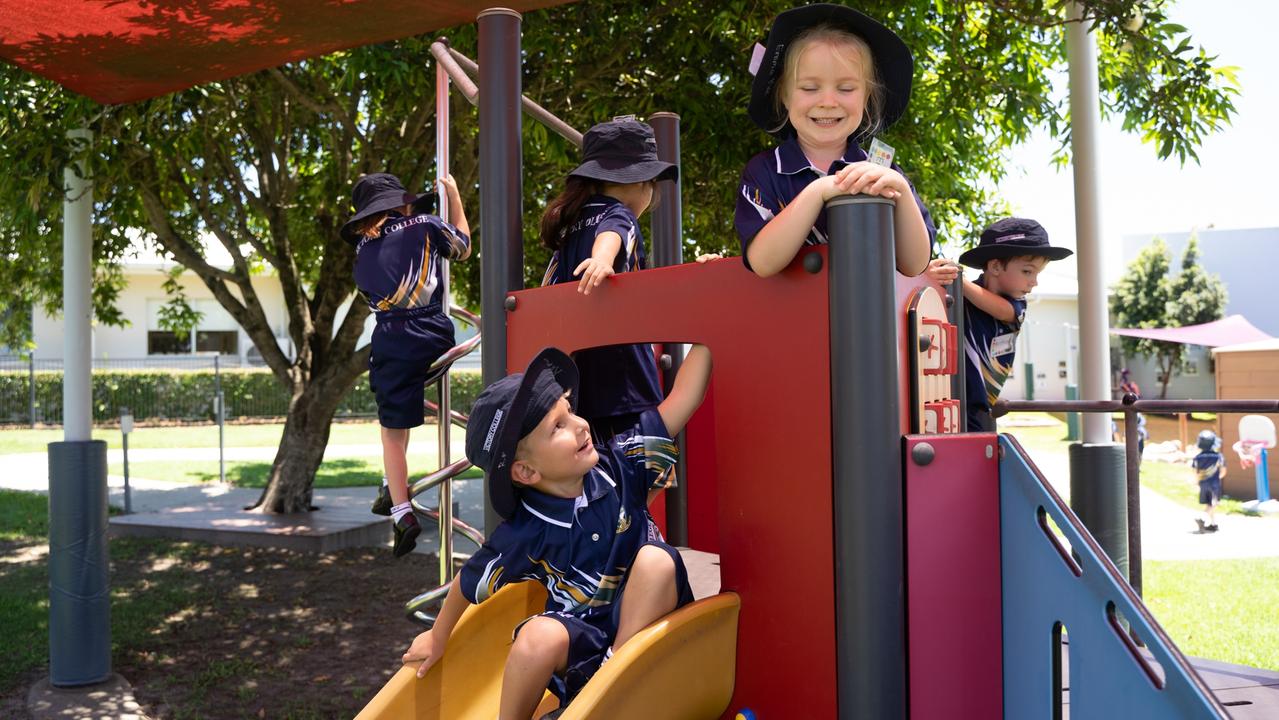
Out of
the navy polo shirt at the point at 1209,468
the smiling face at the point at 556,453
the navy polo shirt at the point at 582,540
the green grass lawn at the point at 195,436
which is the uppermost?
the smiling face at the point at 556,453

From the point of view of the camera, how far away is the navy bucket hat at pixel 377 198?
3.51 metres

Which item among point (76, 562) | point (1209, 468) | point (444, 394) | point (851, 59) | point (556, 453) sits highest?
point (851, 59)

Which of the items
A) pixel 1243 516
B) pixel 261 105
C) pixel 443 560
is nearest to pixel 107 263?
pixel 261 105

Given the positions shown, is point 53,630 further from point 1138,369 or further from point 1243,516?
point 1138,369

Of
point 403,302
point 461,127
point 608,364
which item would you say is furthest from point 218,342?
point 608,364

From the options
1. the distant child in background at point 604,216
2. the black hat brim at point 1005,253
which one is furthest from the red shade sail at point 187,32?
the black hat brim at point 1005,253

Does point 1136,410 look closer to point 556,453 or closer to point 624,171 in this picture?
point 624,171

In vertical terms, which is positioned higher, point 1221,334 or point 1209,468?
point 1221,334

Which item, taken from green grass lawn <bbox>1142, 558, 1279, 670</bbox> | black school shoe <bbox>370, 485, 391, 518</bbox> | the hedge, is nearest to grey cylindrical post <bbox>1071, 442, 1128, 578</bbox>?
green grass lawn <bbox>1142, 558, 1279, 670</bbox>

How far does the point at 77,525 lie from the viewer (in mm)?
5051

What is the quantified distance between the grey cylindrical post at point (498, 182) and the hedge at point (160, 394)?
20817mm

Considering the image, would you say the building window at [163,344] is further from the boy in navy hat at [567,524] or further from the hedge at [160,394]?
the boy in navy hat at [567,524]

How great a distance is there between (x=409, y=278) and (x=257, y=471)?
41.7 ft

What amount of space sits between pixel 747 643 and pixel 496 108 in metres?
1.78
